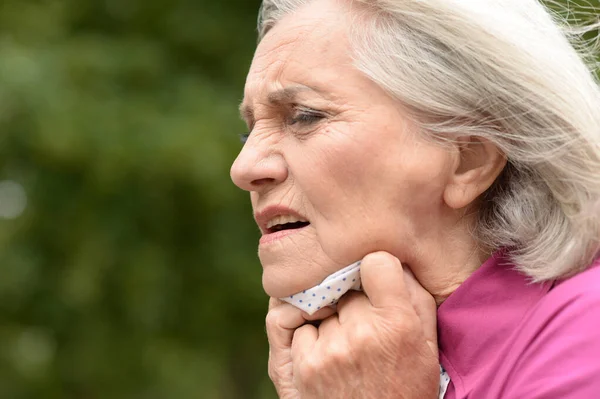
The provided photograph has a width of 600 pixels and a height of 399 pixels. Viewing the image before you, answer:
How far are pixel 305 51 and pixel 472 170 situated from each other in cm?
58

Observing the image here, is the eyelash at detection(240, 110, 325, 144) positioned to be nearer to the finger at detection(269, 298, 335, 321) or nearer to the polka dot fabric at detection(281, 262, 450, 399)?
the polka dot fabric at detection(281, 262, 450, 399)

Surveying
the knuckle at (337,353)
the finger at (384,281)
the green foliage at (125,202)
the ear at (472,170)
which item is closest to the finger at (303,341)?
the knuckle at (337,353)

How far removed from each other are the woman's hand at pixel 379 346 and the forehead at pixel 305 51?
54cm

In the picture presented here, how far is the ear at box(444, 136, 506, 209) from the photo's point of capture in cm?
249

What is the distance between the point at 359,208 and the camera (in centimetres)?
247

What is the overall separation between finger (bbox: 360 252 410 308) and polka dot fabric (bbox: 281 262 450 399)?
49 mm

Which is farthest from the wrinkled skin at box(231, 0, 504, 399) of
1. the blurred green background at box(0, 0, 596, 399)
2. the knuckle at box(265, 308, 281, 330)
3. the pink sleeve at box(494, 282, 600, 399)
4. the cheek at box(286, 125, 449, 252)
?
the blurred green background at box(0, 0, 596, 399)

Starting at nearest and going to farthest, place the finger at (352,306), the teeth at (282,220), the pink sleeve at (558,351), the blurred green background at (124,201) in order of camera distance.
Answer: the pink sleeve at (558,351), the finger at (352,306), the teeth at (282,220), the blurred green background at (124,201)

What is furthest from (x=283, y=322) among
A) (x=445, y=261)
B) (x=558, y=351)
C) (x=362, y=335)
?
(x=558, y=351)

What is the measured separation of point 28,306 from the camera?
6625 millimetres

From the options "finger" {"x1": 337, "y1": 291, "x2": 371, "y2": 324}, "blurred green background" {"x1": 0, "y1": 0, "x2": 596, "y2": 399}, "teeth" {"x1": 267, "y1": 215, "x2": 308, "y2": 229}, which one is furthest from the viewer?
"blurred green background" {"x1": 0, "y1": 0, "x2": 596, "y2": 399}

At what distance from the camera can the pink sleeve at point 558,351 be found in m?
2.06

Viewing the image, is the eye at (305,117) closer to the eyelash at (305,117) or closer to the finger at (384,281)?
the eyelash at (305,117)

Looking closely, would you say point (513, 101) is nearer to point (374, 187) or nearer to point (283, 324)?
point (374, 187)
